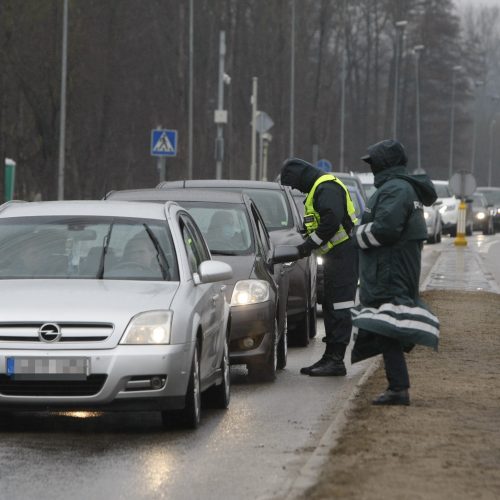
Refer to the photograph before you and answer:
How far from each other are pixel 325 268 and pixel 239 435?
398 centimetres

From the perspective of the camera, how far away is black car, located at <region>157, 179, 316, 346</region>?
1644 cm

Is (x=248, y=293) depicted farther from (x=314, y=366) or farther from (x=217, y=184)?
(x=217, y=184)

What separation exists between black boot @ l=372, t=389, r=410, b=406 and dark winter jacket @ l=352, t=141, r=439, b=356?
31cm

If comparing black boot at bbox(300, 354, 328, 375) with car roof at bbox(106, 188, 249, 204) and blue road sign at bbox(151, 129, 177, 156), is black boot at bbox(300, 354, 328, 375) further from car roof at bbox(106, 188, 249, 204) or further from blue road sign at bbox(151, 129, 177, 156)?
blue road sign at bbox(151, 129, 177, 156)

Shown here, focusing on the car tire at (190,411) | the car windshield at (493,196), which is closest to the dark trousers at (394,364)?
the car tire at (190,411)

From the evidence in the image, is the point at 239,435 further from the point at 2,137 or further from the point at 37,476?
the point at 2,137

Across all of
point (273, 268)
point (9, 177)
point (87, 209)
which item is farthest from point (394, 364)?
point (9, 177)

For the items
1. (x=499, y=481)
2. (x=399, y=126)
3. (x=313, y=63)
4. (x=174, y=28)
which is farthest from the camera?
(x=399, y=126)

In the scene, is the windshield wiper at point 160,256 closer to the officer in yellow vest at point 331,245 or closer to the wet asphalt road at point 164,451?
the wet asphalt road at point 164,451

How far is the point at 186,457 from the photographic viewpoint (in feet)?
30.5

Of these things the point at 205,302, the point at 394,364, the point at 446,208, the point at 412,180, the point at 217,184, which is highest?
the point at 412,180

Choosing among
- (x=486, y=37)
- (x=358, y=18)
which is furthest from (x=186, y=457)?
(x=486, y=37)

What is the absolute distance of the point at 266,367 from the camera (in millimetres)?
13430

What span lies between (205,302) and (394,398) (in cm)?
132
